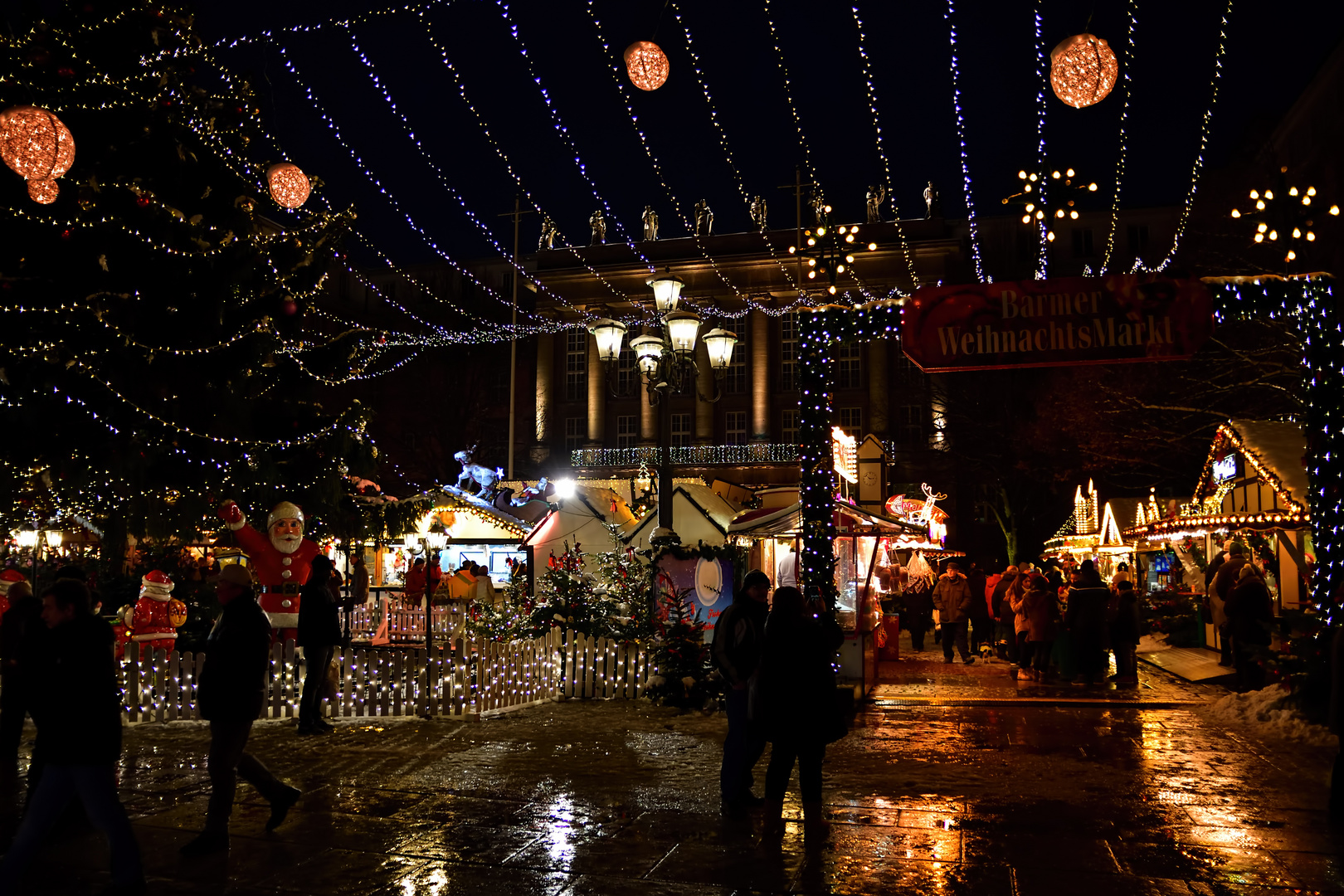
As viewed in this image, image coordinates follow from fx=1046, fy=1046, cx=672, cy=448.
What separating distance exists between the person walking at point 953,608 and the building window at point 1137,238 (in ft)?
118

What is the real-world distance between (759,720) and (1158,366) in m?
21.5

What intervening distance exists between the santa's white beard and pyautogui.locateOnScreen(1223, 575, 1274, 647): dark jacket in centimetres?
1118

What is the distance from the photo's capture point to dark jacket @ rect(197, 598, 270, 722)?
18.8 ft

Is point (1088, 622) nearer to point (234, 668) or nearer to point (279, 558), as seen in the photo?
point (279, 558)

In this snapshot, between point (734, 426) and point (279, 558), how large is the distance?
38013mm

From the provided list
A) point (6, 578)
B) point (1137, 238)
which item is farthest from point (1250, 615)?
point (1137, 238)

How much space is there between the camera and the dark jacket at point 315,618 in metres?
9.47

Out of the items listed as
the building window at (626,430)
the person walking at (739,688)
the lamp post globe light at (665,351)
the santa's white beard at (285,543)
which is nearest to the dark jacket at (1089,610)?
the lamp post globe light at (665,351)

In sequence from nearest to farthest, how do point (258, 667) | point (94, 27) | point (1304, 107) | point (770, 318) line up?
point (258, 667) < point (94, 27) < point (1304, 107) < point (770, 318)

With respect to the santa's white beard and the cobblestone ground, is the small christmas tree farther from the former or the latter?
the santa's white beard

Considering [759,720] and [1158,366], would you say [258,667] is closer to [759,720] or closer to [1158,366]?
[759,720]

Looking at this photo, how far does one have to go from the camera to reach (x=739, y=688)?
6680 millimetres

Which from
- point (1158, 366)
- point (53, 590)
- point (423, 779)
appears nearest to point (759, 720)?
point (423, 779)

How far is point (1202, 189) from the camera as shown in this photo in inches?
994
